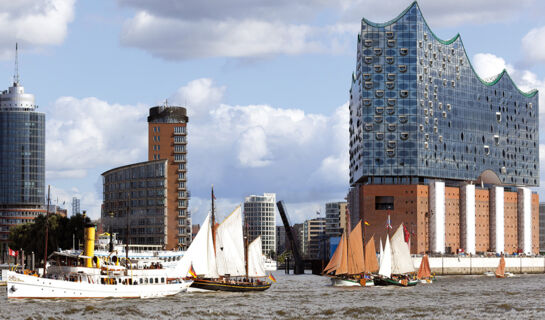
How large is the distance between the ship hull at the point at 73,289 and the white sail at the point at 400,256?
53574 mm

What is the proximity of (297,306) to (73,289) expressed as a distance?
96.8 feet

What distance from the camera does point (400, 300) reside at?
421 ft

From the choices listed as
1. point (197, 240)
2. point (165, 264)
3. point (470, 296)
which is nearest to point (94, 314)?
point (197, 240)

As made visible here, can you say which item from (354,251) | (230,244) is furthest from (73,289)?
(354,251)

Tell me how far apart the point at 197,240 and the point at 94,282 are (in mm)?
17511

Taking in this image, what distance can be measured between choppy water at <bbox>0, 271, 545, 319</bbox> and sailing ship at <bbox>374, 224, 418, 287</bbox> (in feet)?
75.9

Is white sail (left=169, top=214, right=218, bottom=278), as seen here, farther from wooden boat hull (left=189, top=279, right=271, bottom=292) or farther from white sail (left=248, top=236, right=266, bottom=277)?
white sail (left=248, top=236, right=266, bottom=277)

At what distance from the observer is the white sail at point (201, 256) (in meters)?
134

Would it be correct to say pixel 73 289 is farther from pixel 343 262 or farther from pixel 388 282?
pixel 388 282

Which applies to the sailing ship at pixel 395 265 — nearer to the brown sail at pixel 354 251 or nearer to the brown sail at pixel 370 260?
the brown sail at pixel 370 260

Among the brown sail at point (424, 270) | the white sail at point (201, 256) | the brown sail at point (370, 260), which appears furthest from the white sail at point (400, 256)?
the white sail at point (201, 256)

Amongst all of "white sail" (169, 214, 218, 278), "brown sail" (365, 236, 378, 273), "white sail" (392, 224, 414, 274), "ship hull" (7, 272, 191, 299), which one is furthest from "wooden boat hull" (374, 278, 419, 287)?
"ship hull" (7, 272, 191, 299)

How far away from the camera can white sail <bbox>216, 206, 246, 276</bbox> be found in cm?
13862

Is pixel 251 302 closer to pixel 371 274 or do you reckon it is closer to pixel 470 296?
pixel 470 296
